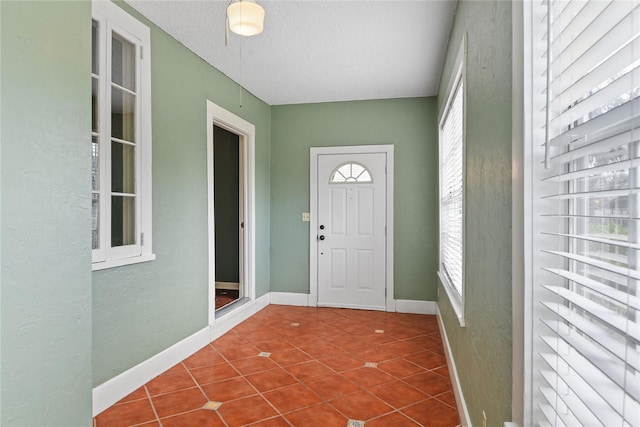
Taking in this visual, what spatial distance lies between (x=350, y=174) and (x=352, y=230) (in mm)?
745

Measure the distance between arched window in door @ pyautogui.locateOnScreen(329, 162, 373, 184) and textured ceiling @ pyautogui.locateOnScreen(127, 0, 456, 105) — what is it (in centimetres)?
95

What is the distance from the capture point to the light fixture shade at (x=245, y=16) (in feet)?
7.10

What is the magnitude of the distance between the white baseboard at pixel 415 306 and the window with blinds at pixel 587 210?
12.5 ft

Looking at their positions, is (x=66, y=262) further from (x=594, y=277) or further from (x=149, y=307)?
(x=594, y=277)

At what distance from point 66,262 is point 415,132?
164 inches

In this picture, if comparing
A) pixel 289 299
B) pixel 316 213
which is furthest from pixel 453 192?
pixel 289 299

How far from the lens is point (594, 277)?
84cm

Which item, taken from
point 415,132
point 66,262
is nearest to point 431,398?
point 66,262

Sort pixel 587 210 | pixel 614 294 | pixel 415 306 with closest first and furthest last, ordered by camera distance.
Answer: pixel 614 294
pixel 587 210
pixel 415 306

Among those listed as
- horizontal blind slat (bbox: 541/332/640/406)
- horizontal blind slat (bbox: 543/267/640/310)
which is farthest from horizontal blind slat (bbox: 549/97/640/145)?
horizontal blind slat (bbox: 541/332/640/406)

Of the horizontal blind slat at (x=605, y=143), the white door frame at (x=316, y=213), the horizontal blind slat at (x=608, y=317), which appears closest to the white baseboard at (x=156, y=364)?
the white door frame at (x=316, y=213)

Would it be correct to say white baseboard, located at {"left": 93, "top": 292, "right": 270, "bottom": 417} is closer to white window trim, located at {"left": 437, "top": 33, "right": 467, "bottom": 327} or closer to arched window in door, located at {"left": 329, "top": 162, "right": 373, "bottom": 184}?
arched window in door, located at {"left": 329, "top": 162, "right": 373, "bottom": 184}

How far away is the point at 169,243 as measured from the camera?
305cm

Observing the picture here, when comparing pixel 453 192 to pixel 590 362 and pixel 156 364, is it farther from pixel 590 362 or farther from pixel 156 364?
pixel 156 364
